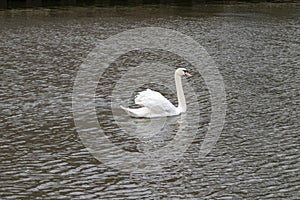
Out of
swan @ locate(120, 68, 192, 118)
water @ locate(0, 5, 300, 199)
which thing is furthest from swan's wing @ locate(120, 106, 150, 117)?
water @ locate(0, 5, 300, 199)

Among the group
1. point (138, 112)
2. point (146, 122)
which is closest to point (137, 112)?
point (138, 112)

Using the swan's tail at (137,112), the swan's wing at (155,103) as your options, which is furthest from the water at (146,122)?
the swan's wing at (155,103)

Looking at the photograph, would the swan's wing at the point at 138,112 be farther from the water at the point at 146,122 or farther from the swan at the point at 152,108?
the water at the point at 146,122

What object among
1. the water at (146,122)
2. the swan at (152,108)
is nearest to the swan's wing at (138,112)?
the swan at (152,108)

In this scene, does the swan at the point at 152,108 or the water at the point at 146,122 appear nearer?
the water at the point at 146,122

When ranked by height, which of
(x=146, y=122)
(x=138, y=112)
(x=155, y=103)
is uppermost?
(x=155, y=103)

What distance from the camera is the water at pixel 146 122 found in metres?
8.75

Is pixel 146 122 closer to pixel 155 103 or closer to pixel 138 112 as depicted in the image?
pixel 138 112

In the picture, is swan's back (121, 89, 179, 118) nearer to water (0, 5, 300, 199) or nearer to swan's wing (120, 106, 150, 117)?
swan's wing (120, 106, 150, 117)

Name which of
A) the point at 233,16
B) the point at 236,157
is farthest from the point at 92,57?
the point at 233,16

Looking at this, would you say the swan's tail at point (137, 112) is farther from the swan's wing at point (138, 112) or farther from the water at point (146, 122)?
the water at point (146, 122)

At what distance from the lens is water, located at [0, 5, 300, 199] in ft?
28.7

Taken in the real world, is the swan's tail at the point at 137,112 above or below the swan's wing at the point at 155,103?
below

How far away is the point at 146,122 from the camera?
1212cm
